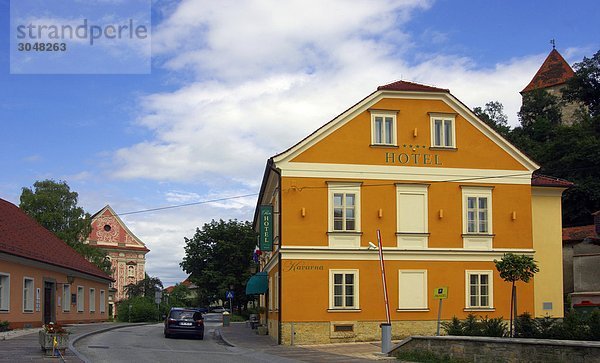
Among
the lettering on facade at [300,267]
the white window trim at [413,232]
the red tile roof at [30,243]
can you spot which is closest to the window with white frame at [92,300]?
the red tile roof at [30,243]

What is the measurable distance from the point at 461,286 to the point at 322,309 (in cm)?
634

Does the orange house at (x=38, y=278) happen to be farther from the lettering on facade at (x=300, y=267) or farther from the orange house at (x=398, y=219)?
the lettering on facade at (x=300, y=267)

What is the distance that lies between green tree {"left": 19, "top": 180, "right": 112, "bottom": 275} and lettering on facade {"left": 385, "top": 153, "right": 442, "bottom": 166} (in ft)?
129

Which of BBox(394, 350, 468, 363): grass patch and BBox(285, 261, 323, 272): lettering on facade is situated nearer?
BBox(394, 350, 468, 363): grass patch

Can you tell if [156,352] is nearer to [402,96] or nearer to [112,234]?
[402,96]

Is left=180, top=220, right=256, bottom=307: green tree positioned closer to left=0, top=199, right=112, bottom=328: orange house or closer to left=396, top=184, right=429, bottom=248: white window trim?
left=0, top=199, right=112, bottom=328: orange house

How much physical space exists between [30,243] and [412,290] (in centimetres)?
2051

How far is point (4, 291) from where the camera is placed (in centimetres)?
3228

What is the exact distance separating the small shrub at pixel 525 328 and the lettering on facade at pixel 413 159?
36.5 ft

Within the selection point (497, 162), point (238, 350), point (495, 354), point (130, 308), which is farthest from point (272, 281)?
point (130, 308)

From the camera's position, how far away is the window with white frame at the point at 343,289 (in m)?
29.2

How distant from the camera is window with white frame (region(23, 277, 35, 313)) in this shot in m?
A: 34.9

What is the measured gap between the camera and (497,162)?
3156 centimetres

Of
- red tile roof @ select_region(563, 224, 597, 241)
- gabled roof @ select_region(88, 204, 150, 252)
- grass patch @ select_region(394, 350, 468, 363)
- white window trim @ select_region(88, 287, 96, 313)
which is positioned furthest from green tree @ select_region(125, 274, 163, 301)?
grass patch @ select_region(394, 350, 468, 363)
